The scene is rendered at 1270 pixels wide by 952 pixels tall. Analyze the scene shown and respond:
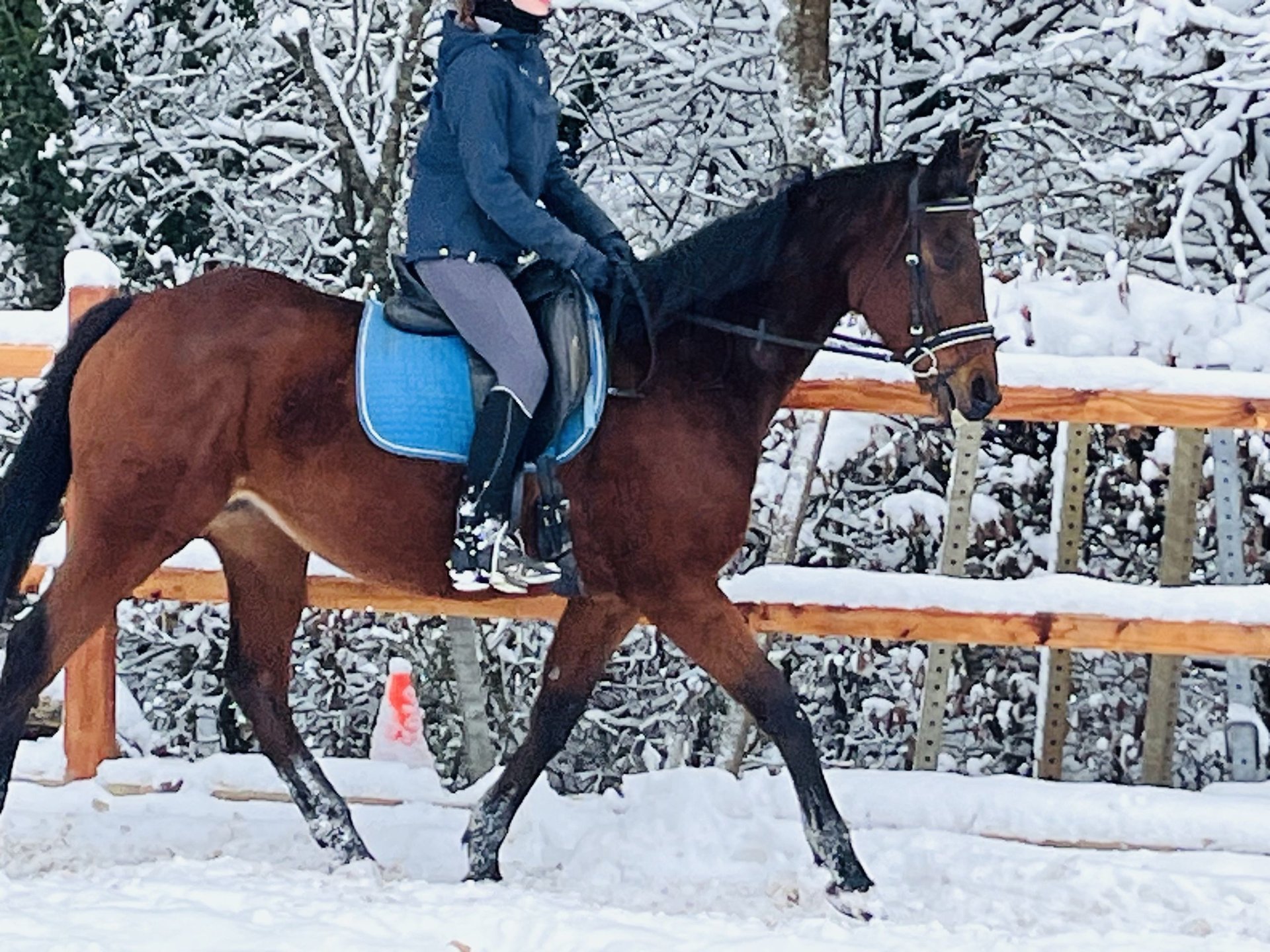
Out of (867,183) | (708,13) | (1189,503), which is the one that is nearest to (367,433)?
(867,183)

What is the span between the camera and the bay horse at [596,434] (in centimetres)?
456

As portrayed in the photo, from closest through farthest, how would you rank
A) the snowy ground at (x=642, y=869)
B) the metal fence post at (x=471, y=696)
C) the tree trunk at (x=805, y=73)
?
the snowy ground at (x=642, y=869), the tree trunk at (x=805, y=73), the metal fence post at (x=471, y=696)

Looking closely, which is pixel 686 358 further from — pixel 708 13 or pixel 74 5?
pixel 74 5

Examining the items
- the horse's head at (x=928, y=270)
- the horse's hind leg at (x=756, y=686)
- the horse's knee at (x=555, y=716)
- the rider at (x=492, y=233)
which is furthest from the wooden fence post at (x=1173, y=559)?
the rider at (x=492, y=233)

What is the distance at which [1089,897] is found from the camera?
4.59 m

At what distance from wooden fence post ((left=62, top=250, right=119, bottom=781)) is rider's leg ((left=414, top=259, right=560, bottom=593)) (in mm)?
1520

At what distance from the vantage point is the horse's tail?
469 cm

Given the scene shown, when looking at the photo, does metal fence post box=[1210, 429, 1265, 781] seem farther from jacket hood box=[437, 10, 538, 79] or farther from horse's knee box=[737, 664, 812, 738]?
jacket hood box=[437, 10, 538, 79]

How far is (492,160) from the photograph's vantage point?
4453 millimetres

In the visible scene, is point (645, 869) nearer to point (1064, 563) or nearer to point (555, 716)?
point (555, 716)

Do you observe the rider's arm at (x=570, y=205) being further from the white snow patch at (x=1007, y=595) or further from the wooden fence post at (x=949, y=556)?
the wooden fence post at (x=949, y=556)

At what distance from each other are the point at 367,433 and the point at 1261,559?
3877 millimetres

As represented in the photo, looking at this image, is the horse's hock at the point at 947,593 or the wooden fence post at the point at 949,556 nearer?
the horse's hock at the point at 947,593

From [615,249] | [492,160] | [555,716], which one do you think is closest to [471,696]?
[555,716]
